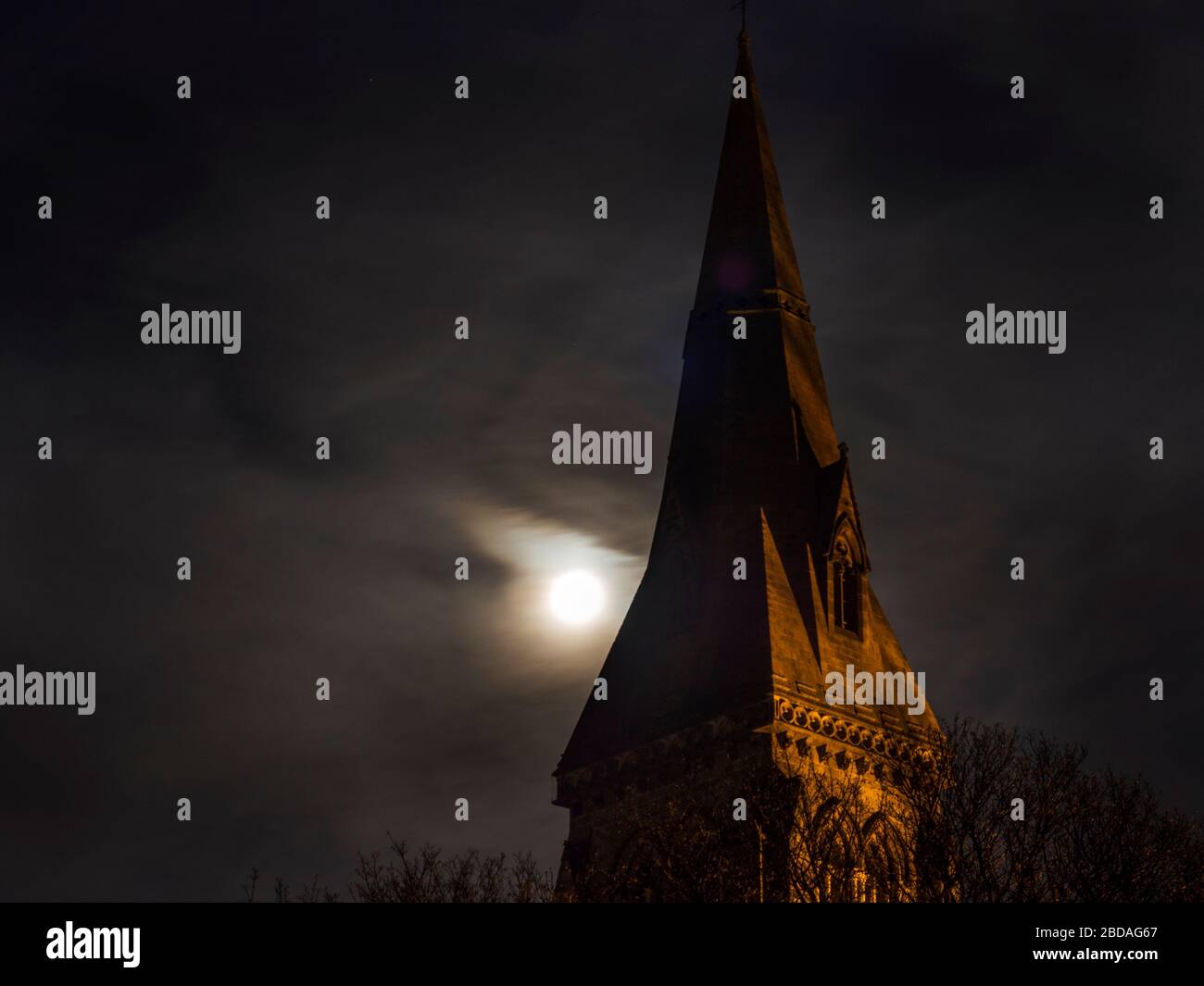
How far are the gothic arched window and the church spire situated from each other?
368 inches

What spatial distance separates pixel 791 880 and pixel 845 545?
19.1 meters

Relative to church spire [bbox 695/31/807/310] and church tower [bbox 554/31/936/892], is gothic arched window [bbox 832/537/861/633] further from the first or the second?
church spire [bbox 695/31/807/310]

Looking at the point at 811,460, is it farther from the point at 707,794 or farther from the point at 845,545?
the point at 707,794

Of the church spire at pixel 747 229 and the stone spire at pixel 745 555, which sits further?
the church spire at pixel 747 229

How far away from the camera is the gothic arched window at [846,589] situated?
208ft

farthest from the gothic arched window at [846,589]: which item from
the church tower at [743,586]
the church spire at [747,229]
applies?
the church spire at [747,229]

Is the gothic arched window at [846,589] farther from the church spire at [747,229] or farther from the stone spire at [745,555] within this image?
the church spire at [747,229]

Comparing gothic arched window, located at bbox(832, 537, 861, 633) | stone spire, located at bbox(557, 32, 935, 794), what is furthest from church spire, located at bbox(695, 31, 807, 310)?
gothic arched window, located at bbox(832, 537, 861, 633)

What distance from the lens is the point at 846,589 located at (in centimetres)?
6431

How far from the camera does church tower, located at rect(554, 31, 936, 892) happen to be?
59375 millimetres

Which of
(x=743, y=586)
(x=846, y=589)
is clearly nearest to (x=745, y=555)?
(x=743, y=586)

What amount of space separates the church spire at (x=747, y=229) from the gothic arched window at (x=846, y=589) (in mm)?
9355

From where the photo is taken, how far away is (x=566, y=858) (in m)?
62.2
